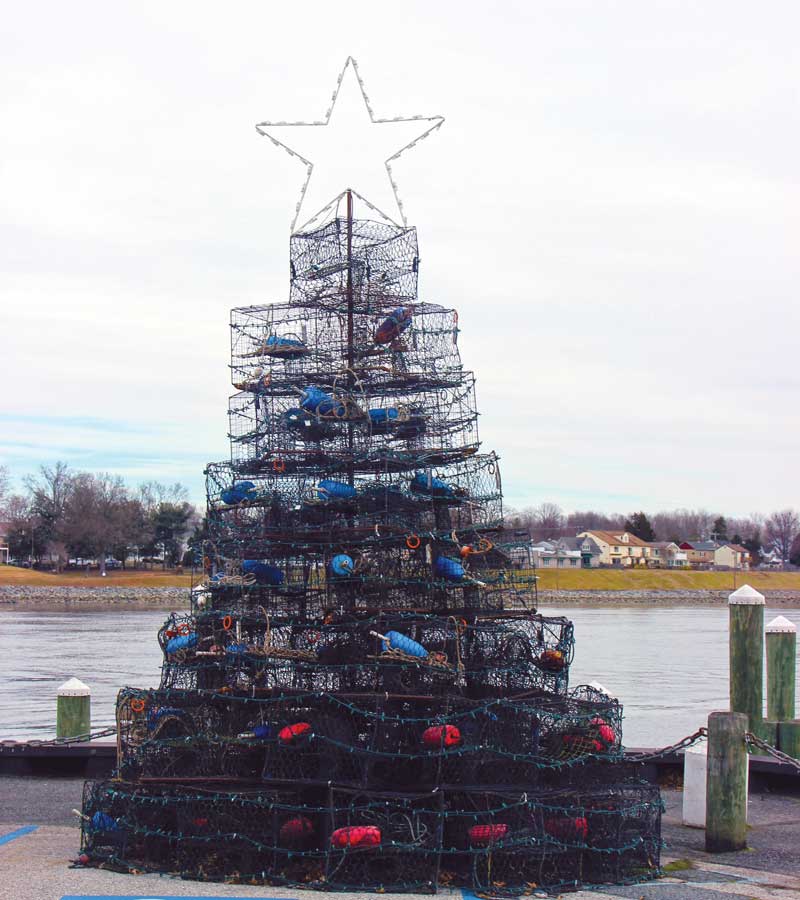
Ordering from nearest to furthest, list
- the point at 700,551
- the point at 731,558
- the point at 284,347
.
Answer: the point at 284,347 < the point at 731,558 < the point at 700,551

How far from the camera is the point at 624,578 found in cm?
9625

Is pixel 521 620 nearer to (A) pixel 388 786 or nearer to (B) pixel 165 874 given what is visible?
(A) pixel 388 786

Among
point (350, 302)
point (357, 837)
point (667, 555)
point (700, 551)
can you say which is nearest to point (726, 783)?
point (357, 837)

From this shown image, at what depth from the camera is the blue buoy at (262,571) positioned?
11539 millimetres

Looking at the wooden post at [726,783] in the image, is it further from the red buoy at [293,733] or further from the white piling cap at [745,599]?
the white piling cap at [745,599]

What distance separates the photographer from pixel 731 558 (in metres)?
128

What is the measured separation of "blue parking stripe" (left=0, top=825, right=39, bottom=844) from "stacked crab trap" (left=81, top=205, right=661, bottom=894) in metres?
1.20

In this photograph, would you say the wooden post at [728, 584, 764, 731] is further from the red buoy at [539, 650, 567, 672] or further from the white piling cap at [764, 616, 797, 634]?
the red buoy at [539, 650, 567, 672]

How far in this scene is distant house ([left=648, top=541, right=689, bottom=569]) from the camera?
127787mm

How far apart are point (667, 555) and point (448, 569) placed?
410 ft

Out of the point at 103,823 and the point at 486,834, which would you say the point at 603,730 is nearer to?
the point at 486,834

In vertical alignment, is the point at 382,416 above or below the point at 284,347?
below

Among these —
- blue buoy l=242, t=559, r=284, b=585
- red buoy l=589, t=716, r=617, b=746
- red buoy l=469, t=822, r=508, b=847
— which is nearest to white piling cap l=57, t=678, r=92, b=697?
blue buoy l=242, t=559, r=284, b=585

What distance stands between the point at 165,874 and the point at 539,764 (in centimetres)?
316
